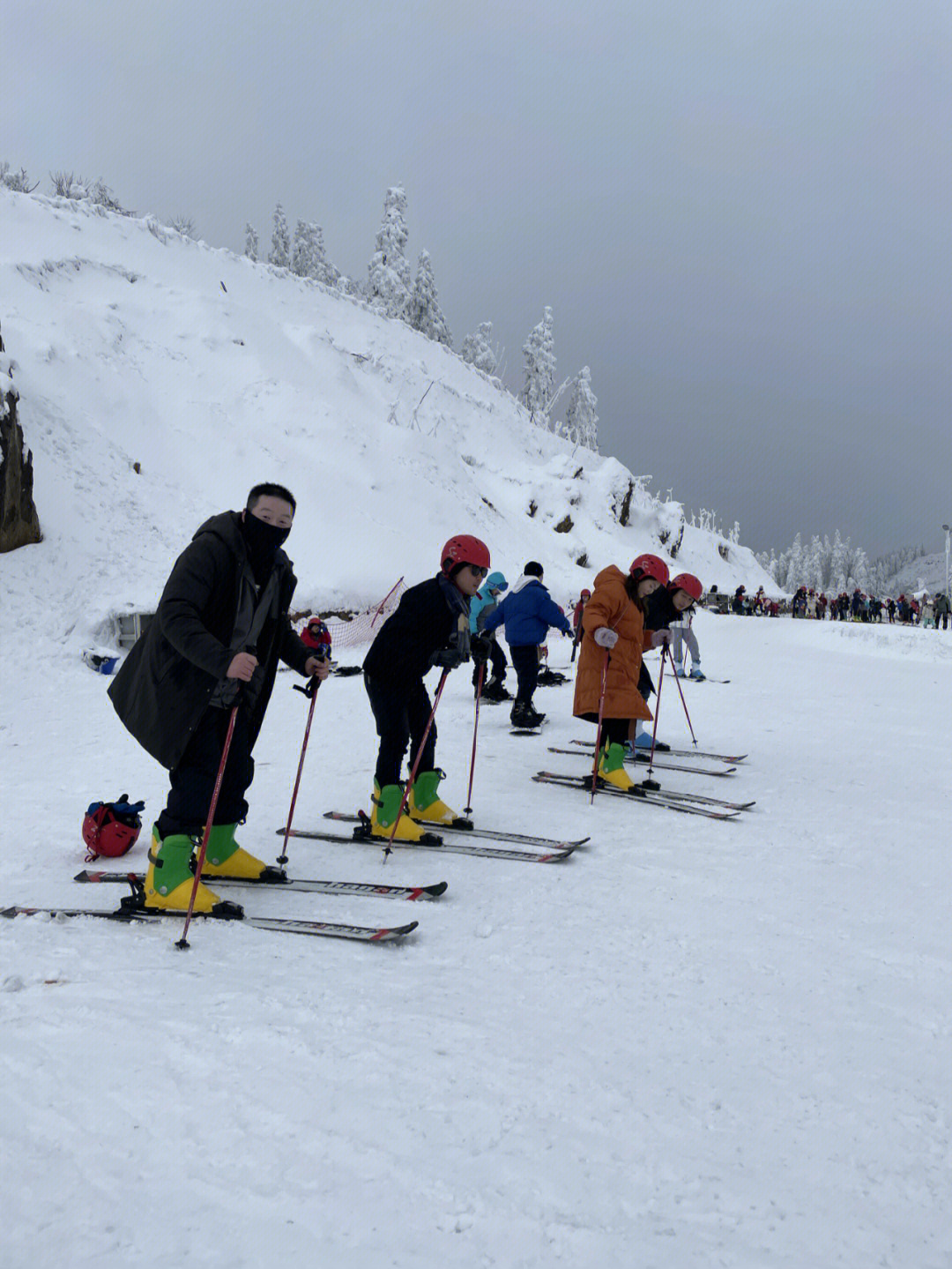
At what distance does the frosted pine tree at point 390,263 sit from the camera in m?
61.8

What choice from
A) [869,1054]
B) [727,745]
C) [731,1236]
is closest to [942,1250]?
[731,1236]

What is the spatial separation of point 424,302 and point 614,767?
60333mm

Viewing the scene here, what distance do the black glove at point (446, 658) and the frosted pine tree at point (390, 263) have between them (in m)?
60.5

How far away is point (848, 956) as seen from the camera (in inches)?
149

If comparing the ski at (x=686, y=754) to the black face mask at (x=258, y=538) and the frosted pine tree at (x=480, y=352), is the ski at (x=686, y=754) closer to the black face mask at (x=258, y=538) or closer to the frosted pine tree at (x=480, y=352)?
the black face mask at (x=258, y=538)

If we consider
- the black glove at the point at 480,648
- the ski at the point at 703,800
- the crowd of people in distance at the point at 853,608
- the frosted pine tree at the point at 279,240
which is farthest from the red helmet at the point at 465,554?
the frosted pine tree at the point at 279,240

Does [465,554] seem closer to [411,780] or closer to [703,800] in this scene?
[411,780]

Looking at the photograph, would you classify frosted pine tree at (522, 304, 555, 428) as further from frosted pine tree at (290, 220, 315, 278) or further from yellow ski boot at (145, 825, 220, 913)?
yellow ski boot at (145, 825, 220, 913)

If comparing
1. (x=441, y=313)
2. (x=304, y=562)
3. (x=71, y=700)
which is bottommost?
(x=71, y=700)

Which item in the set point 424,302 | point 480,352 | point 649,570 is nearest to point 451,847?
point 649,570

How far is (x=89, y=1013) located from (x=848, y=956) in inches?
121

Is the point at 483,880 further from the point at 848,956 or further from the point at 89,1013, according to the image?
the point at 89,1013

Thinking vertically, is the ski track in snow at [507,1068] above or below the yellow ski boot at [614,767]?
below

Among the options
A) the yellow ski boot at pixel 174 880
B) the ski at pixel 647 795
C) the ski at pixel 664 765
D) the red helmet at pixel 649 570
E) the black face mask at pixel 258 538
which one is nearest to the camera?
the yellow ski boot at pixel 174 880
